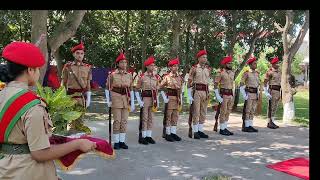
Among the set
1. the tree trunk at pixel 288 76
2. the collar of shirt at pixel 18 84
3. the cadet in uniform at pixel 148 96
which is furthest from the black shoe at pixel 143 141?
the collar of shirt at pixel 18 84

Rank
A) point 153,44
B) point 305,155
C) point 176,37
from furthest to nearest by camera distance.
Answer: point 153,44 → point 176,37 → point 305,155

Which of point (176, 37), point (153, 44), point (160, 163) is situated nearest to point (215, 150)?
point (160, 163)

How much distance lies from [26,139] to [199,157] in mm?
5034

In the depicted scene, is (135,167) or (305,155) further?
(305,155)

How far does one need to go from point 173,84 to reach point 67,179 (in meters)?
3.56

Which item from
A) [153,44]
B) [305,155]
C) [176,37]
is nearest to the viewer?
[305,155]

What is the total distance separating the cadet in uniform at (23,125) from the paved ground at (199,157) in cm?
340

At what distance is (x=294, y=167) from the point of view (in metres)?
6.43

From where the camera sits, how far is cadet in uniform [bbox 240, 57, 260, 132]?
991 cm

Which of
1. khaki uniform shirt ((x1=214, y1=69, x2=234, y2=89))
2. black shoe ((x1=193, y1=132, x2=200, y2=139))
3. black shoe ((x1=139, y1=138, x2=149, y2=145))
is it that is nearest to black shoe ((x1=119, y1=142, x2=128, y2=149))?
black shoe ((x1=139, y1=138, x2=149, y2=145))

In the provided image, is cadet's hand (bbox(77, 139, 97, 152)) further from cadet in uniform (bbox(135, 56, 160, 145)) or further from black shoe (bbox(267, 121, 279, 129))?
black shoe (bbox(267, 121, 279, 129))

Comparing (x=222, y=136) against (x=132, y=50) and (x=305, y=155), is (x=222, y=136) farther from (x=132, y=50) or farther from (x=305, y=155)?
(x=132, y=50)

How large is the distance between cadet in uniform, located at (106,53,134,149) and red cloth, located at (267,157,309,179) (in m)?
2.76

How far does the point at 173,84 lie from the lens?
8.54 m
